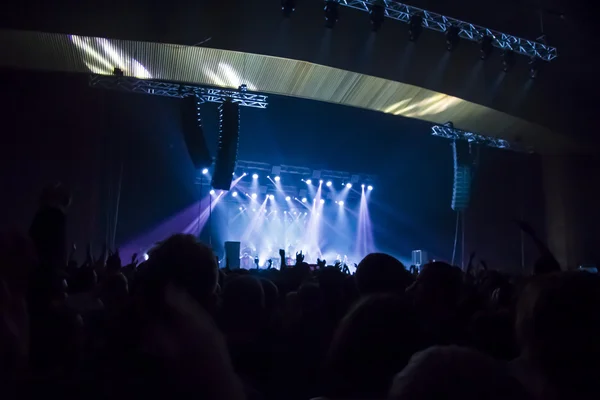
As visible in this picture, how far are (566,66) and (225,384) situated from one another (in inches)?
473

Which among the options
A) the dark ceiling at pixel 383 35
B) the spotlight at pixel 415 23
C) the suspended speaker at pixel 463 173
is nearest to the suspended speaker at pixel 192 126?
the dark ceiling at pixel 383 35

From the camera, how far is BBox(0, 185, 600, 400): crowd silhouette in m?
0.75

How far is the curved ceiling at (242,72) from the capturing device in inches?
318

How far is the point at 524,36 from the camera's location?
9.58m

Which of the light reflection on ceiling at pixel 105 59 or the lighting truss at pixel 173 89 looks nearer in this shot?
the light reflection on ceiling at pixel 105 59

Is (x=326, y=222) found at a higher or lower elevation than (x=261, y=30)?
lower

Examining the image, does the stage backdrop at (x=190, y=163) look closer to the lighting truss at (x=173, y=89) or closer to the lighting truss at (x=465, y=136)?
the lighting truss at (x=173, y=89)

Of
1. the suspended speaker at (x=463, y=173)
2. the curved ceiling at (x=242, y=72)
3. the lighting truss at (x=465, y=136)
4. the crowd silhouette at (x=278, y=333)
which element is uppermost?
the curved ceiling at (x=242, y=72)

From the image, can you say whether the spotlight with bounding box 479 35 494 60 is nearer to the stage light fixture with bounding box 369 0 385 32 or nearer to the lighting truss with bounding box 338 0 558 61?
the lighting truss with bounding box 338 0 558 61

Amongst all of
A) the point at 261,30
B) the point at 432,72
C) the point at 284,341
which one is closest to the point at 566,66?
the point at 432,72

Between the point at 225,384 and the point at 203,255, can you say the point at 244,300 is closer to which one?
the point at 203,255

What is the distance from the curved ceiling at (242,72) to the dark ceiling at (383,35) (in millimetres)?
293

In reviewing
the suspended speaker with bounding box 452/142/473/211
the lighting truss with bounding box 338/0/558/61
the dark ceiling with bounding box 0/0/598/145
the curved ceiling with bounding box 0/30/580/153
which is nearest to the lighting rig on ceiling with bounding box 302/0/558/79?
the lighting truss with bounding box 338/0/558/61

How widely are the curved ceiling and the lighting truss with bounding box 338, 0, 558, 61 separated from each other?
1479mm
